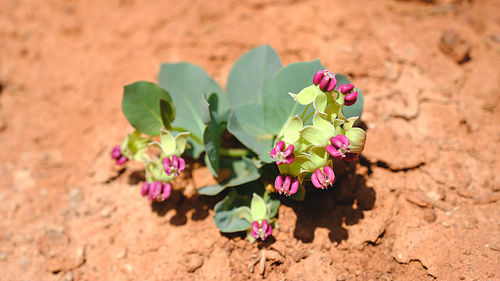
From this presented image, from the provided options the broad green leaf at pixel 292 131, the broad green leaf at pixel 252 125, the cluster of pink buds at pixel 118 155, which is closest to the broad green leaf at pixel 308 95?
the broad green leaf at pixel 292 131

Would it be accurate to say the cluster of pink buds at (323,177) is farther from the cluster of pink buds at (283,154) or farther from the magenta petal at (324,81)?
the magenta petal at (324,81)

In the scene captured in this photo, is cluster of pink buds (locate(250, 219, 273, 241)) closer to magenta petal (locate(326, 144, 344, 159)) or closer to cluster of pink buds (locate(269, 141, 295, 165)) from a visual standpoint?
cluster of pink buds (locate(269, 141, 295, 165))

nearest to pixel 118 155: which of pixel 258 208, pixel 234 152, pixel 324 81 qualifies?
pixel 234 152

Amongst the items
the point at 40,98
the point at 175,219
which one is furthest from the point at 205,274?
the point at 40,98

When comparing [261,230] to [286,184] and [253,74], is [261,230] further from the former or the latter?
[253,74]

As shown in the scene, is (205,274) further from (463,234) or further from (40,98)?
(40,98)

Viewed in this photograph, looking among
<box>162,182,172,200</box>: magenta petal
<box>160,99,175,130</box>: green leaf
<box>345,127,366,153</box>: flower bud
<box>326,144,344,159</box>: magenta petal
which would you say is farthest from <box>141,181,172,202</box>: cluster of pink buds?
<box>345,127,366,153</box>: flower bud

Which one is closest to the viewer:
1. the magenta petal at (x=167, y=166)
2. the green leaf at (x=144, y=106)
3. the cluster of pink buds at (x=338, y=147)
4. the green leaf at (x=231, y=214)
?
the cluster of pink buds at (x=338, y=147)
